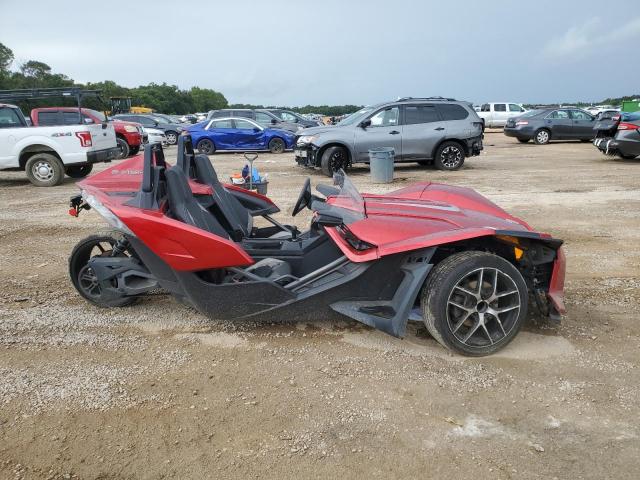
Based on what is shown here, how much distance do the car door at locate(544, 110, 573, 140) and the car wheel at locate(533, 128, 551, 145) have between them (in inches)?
7.7

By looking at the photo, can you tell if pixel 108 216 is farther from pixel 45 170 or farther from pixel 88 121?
pixel 88 121

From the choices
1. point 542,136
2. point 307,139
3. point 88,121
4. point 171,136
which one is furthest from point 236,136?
point 542,136

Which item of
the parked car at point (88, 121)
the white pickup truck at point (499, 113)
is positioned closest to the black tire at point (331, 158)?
the parked car at point (88, 121)

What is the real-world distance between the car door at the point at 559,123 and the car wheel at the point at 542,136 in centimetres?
20

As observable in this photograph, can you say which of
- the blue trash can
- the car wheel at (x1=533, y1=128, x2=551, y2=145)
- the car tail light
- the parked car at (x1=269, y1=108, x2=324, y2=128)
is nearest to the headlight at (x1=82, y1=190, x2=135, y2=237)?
the blue trash can

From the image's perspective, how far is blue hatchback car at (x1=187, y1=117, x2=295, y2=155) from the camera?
1831cm

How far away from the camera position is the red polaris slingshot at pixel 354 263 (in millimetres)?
3197

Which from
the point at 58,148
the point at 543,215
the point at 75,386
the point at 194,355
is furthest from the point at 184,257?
the point at 58,148

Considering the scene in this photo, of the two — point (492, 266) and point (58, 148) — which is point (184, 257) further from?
point (58, 148)

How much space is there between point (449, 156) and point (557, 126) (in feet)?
36.7

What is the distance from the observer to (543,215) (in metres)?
7.52

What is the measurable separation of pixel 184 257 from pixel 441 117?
10.4 meters

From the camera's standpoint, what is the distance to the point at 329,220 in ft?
11.4

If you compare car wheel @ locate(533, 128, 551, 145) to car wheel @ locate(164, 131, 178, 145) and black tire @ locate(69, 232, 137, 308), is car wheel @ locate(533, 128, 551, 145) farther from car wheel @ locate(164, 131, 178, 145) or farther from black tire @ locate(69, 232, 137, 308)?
black tire @ locate(69, 232, 137, 308)
